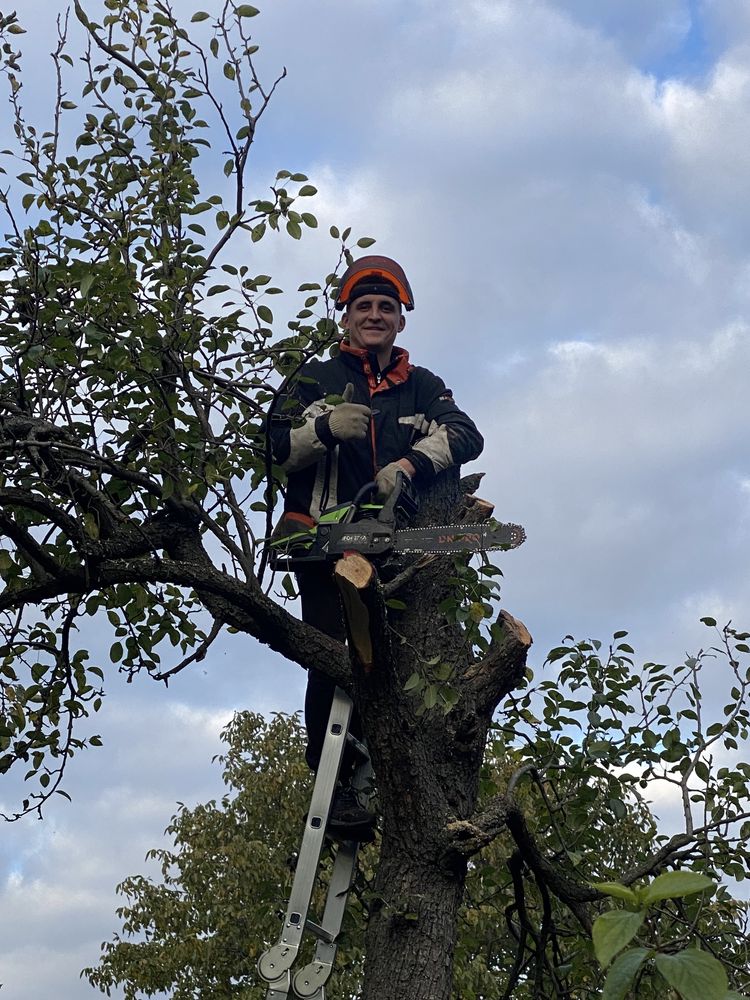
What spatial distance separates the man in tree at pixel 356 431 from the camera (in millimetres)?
5457

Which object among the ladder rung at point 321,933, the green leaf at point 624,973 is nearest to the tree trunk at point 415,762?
the ladder rung at point 321,933

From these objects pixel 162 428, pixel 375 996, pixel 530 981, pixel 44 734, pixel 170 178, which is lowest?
pixel 375 996

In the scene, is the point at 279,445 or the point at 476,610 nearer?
the point at 476,610

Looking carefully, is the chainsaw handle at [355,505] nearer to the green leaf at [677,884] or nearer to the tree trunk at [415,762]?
the tree trunk at [415,762]

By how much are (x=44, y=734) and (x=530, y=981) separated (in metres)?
3.01

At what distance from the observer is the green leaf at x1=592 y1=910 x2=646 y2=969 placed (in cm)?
139

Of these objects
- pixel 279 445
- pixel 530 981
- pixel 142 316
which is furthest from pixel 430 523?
pixel 530 981

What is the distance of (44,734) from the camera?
666 cm

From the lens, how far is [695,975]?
4.37 ft

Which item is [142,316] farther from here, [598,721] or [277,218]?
[598,721]

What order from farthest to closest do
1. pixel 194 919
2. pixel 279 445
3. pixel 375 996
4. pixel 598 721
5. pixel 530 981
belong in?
pixel 194 919 < pixel 530 981 < pixel 598 721 < pixel 279 445 < pixel 375 996

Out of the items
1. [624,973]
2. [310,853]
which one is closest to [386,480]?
[310,853]

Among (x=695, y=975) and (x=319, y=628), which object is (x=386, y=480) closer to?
(x=319, y=628)

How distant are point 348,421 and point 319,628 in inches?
39.3
